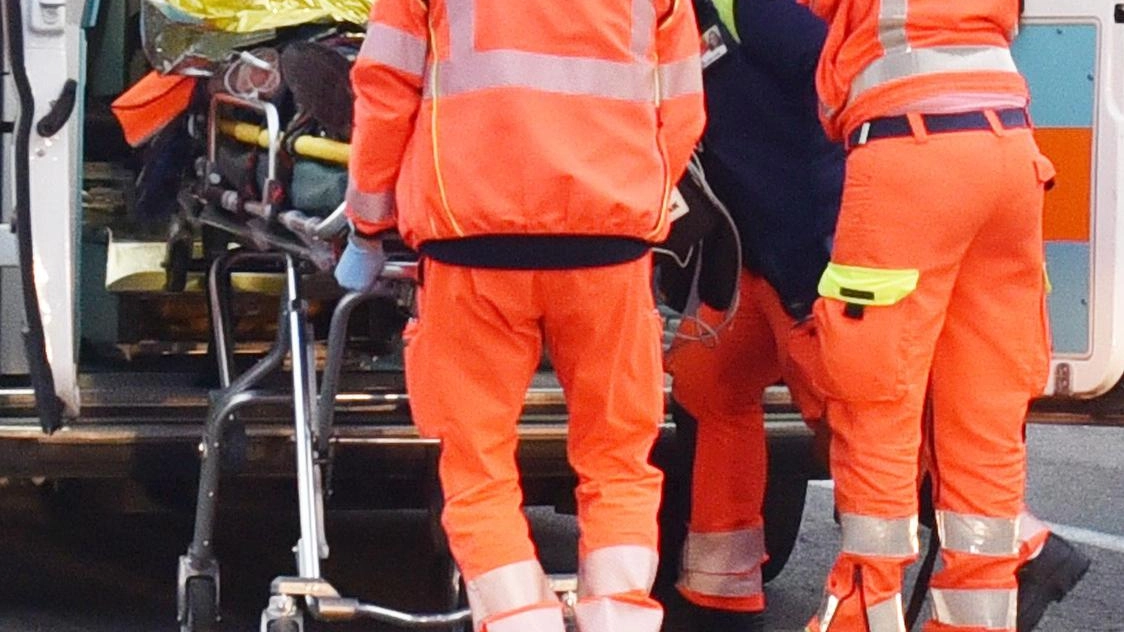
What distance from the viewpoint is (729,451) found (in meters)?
4.59

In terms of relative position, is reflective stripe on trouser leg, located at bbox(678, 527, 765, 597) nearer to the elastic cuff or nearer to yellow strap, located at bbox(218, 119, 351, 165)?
the elastic cuff

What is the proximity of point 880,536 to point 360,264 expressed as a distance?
1.07 meters

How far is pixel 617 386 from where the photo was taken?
3.72 meters

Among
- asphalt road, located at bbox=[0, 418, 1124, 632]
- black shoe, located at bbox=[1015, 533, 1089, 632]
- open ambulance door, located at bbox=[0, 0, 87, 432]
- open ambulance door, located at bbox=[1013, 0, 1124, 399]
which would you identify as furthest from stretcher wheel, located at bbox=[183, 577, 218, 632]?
open ambulance door, located at bbox=[1013, 0, 1124, 399]

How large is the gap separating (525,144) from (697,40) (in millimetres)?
459

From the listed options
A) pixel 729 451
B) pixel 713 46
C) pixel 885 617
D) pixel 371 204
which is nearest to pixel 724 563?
pixel 729 451

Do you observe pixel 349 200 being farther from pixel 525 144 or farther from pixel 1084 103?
pixel 1084 103

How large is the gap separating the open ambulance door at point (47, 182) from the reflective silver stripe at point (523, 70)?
94 centimetres

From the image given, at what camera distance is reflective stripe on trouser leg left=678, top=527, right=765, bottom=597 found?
4590mm

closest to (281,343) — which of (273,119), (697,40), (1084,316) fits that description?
(273,119)

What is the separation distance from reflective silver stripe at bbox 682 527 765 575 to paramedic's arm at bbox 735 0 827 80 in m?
0.97

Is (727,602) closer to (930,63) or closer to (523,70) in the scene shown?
(930,63)

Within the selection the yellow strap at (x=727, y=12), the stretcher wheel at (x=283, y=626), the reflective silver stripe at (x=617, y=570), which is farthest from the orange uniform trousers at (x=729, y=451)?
the stretcher wheel at (x=283, y=626)

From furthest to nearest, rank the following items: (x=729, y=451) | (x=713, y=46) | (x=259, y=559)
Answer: (x=259, y=559) → (x=729, y=451) → (x=713, y=46)
